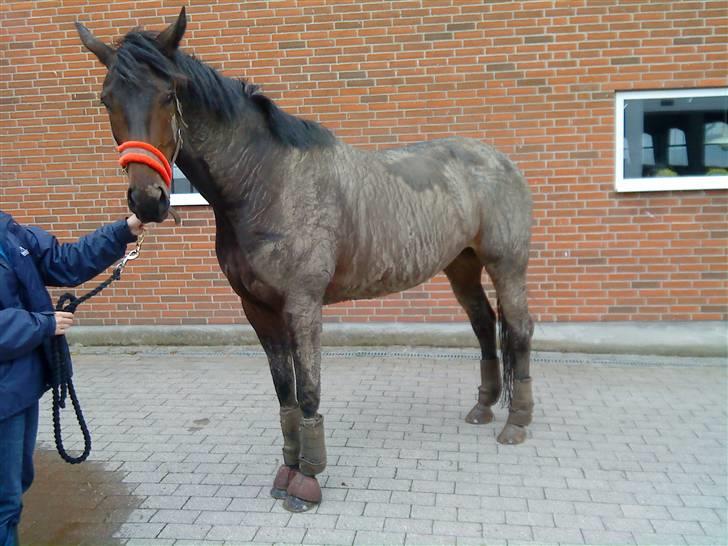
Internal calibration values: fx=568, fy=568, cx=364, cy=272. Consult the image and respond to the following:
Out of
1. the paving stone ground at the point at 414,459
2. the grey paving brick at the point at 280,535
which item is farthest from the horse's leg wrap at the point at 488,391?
the grey paving brick at the point at 280,535

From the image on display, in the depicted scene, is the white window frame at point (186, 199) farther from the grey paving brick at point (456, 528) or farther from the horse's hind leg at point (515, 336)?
the grey paving brick at point (456, 528)

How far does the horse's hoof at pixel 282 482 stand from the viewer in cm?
320

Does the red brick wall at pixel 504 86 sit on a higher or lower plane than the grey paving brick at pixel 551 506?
higher

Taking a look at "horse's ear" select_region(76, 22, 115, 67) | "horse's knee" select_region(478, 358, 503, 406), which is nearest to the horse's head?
"horse's ear" select_region(76, 22, 115, 67)

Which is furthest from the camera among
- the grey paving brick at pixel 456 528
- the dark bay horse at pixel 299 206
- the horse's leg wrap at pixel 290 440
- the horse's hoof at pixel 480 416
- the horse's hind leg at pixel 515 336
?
the horse's hoof at pixel 480 416

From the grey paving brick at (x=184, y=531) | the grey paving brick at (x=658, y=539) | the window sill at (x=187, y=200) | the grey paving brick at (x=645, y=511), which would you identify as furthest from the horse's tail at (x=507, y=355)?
the window sill at (x=187, y=200)

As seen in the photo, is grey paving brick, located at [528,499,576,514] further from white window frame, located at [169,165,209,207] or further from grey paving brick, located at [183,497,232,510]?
white window frame, located at [169,165,209,207]

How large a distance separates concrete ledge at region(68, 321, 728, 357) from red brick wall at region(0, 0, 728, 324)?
0.49ft

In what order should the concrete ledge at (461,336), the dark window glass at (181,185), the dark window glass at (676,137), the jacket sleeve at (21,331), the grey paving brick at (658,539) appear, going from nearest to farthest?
the jacket sleeve at (21,331), the grey paving brick at (658,539), the concrete ledge at (461,336), the dark window glass at (676,137), the dark window glass at (181,185)

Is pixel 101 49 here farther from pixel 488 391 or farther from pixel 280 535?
pixel 488 391

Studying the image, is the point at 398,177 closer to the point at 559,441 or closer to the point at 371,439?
the point at 371,439

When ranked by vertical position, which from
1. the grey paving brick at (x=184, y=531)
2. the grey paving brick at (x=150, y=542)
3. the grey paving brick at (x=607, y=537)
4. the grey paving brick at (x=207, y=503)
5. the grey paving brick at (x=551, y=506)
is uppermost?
the grey paving brick at (x=150, y=542)

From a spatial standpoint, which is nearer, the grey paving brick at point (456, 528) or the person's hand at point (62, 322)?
the person's hand at point (62, 322)

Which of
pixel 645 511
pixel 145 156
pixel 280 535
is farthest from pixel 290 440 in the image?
pixel 645 511
